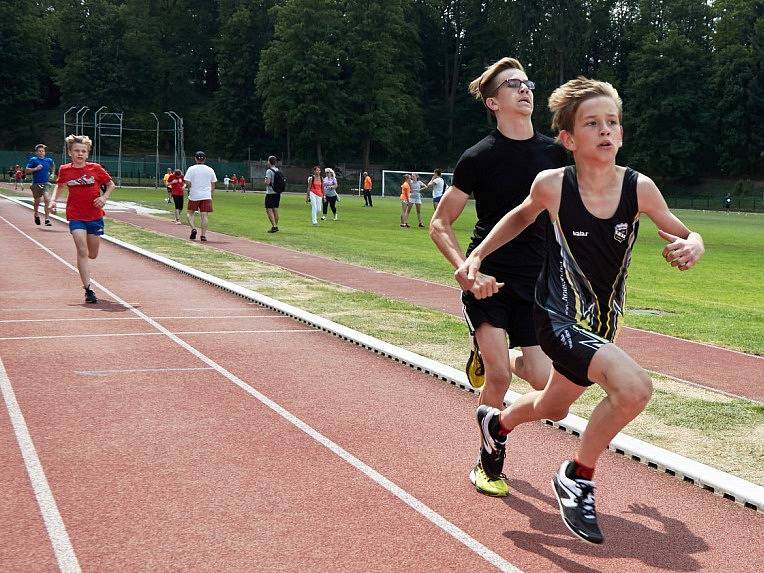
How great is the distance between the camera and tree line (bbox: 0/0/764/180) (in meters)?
81.1

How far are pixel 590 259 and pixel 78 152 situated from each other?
903 centimetres

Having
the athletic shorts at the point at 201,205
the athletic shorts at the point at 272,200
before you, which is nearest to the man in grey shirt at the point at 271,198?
the athletic shorts at the point at 272,200

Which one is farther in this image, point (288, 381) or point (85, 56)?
point (85, 56)

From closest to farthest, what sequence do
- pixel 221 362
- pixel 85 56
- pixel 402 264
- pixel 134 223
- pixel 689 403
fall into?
pixel 689 403 < pixel 221 362 < pixel 402 264 < pixel 134 223 < pixel 85 56

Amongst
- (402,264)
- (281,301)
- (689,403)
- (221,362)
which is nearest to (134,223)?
(402,264)

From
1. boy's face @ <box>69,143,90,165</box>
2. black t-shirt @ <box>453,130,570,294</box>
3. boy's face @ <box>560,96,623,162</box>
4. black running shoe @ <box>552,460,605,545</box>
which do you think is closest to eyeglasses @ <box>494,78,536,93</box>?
black t-shirt @ <box>453,130,570,294</box>

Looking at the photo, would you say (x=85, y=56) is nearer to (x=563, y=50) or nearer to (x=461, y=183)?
(x=563, y=50)

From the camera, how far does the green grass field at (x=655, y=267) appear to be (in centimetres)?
1166

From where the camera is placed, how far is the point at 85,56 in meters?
97.7

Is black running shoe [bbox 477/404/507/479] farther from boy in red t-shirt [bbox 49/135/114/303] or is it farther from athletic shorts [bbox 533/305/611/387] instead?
boy in red t-shirt [bbox 49/135/114/303]

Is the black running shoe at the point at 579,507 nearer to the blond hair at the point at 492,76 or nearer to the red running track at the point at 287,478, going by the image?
the red running track at the point at 287,478

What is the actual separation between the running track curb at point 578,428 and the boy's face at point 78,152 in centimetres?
270

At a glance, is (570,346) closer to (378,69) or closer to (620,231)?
(620,231)

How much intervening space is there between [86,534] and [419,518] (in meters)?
1.51
